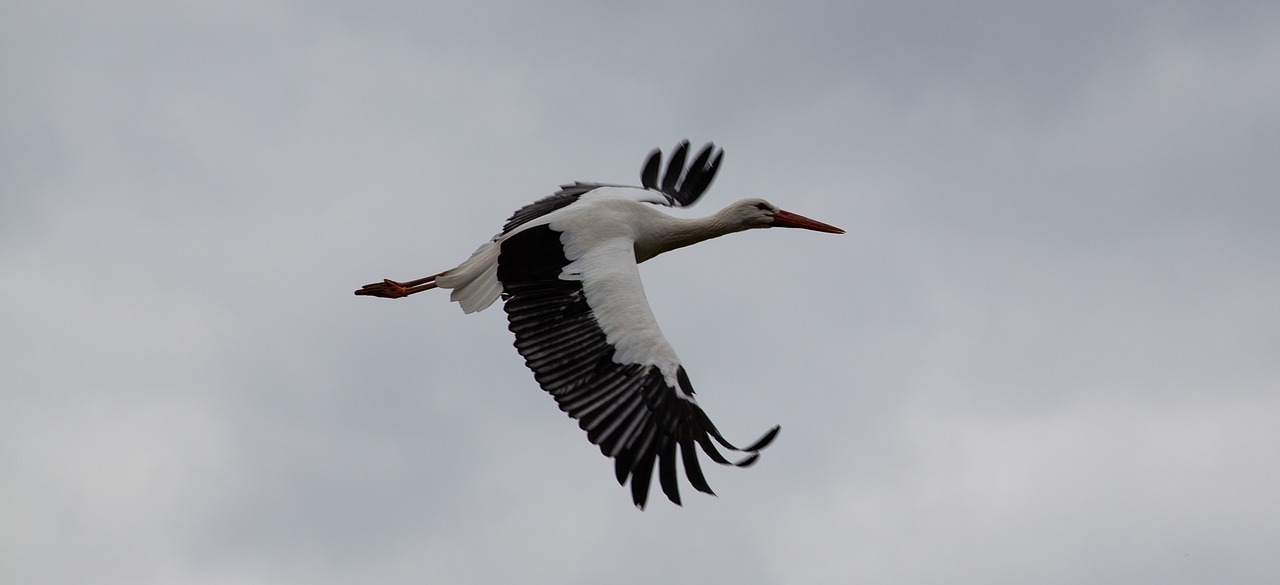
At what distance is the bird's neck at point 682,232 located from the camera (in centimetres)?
1608

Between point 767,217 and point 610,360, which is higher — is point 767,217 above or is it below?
above

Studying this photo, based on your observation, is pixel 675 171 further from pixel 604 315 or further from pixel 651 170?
pixel 604 315

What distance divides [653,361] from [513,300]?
1558 millimetres

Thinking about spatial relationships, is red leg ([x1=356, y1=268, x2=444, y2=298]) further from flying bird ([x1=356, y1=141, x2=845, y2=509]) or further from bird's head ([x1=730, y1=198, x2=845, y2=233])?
bird's head ([x1=730, y1=198, x2=845, y2=233])

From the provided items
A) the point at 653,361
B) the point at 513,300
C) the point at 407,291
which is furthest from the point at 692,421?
the point at 407,291

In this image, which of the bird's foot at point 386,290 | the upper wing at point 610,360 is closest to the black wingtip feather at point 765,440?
the upper wing at point 610,360

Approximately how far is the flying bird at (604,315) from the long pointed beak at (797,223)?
574mm

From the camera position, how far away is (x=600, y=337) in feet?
45.1

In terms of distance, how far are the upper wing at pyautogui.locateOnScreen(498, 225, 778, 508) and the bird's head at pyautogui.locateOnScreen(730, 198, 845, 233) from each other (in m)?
2.46

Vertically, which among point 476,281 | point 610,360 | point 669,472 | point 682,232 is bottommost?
point 669,472

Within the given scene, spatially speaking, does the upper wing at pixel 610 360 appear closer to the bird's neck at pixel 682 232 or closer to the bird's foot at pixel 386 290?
the bird's neck at pixel 682 232

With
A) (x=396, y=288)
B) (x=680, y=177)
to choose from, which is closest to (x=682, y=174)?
(x=680, y=177)

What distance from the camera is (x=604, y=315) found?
13.9 m

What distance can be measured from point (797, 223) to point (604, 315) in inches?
169
